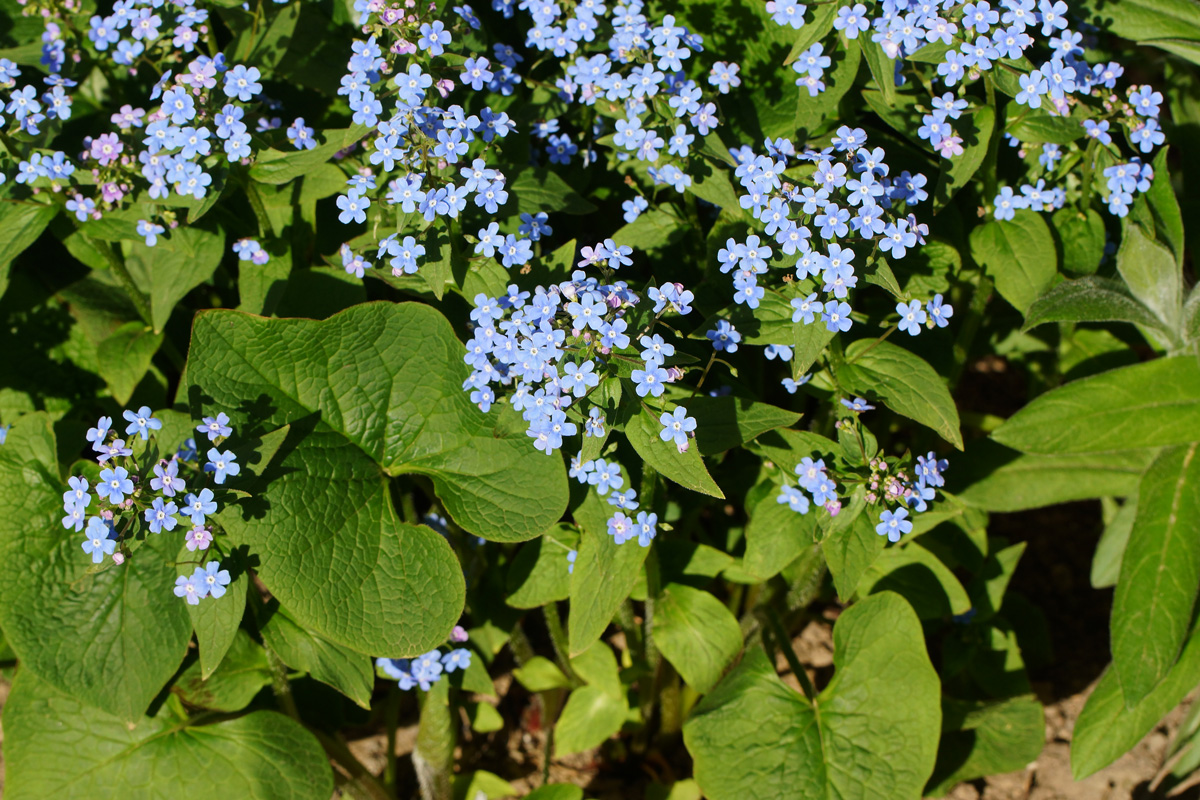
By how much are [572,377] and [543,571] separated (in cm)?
140

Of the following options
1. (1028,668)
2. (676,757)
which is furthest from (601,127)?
(1028,668)

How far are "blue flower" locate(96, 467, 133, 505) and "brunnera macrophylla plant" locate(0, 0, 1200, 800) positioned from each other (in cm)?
2

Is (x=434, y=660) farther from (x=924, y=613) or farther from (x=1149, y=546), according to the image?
(x=1149, y=546)

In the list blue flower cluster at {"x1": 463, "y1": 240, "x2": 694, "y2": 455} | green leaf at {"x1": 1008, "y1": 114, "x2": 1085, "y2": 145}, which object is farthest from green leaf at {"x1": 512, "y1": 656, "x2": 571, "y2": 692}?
green leaf at {"x1": 1008, "y1": 114, "x2": 1085, "y2": 145}

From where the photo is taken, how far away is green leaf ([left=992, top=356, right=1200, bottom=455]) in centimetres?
372

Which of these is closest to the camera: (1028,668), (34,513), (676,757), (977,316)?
(34,513)

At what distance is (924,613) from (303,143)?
3234mm

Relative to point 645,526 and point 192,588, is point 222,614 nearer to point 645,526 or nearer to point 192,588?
point 192,588

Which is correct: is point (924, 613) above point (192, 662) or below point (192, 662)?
above

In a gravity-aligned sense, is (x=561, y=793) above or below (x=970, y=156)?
below

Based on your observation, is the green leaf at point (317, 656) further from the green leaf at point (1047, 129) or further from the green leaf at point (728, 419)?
the green leaf at point (1047, 129)

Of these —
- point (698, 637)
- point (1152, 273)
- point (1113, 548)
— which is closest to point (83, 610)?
point (698, 637)

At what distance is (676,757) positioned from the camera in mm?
4895

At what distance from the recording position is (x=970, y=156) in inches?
140
